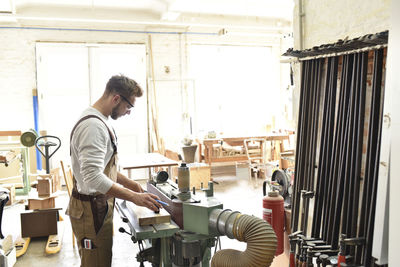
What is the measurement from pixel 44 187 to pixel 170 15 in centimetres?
427

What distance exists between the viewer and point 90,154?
191 centimetres

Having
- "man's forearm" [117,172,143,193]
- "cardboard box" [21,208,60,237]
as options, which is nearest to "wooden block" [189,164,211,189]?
"cardboard box" [21,208,60,237]

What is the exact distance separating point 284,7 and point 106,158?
6.34 meters

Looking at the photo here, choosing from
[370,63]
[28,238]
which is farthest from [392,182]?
[28,238]

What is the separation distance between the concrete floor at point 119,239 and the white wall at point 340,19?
148 cm

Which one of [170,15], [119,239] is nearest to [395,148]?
[119,239]

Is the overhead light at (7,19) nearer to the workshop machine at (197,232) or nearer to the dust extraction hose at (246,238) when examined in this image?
the workshop machine at (197,232)

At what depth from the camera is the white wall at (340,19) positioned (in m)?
1.77

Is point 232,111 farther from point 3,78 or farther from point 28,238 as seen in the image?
point 28,238

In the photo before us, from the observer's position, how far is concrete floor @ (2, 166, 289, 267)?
3.48 meters

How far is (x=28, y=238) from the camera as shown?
402 centimetres

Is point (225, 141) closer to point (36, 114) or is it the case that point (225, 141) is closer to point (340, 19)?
point (36, 114)

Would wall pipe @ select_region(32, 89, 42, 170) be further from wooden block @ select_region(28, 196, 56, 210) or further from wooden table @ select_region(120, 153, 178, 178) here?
wooden block @ select_region(28, 196, 56, 210)

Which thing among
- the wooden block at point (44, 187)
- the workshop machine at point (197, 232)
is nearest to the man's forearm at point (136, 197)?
the workshop machine at point (197, 232)
